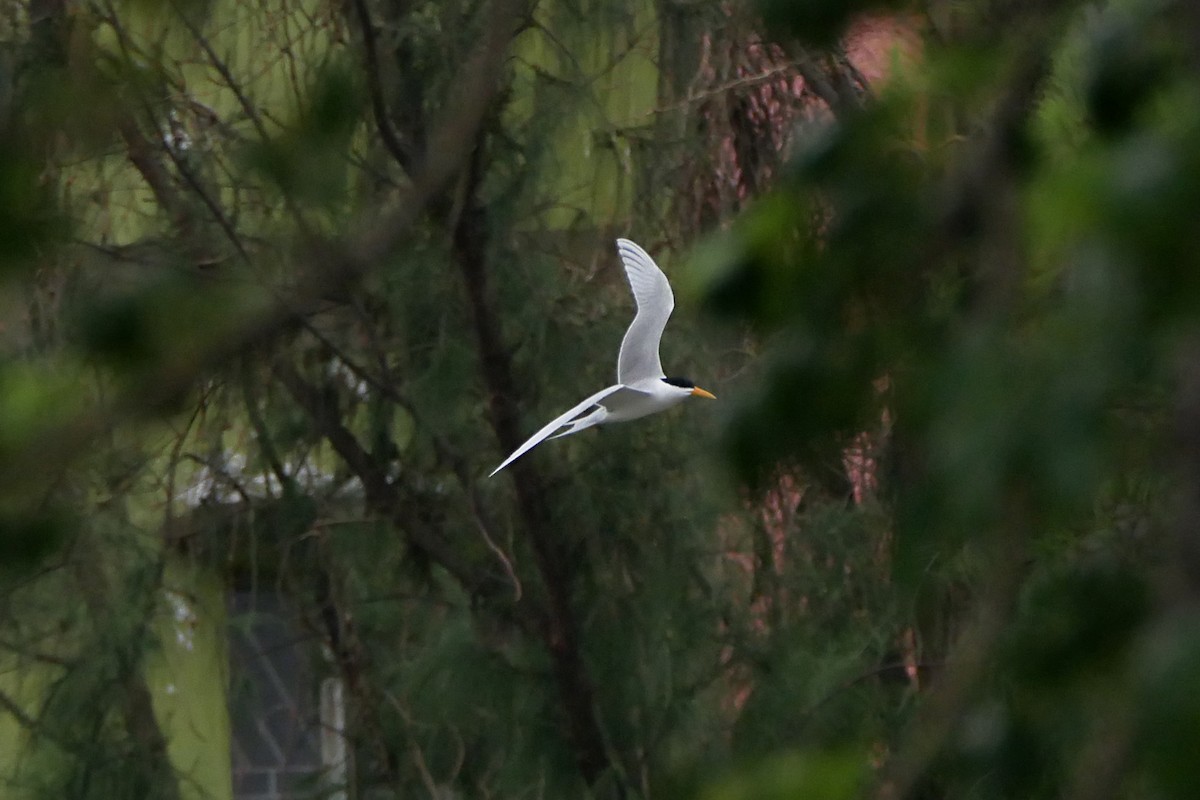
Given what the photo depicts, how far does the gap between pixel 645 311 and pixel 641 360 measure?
9 cm

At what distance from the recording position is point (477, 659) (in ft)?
12.6

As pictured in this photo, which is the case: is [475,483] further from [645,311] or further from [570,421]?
[645,311]

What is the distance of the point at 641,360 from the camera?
359cm

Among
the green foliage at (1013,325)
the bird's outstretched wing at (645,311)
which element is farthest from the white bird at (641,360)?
the green foliage at (1013,325)

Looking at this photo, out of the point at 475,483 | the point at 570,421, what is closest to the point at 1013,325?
the point at 570,421

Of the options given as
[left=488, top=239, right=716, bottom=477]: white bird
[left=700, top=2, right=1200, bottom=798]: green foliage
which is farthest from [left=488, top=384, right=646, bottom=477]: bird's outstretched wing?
[left=700, top=2, right=1200, bottom=798]: green foliage

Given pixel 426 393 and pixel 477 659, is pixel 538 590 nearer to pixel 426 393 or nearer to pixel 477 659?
pixel 477 659

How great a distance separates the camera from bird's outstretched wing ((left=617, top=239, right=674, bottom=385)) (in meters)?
3.58

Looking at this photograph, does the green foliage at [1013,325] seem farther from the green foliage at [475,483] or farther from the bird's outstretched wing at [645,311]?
the bird's outstretched wing at [645,311]

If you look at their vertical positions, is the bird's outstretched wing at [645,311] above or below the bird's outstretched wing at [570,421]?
above

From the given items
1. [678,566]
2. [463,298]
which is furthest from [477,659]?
[463,298]

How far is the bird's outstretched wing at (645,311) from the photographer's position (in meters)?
3.58

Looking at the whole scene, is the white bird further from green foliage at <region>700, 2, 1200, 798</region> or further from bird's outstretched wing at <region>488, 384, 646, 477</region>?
green foliage at <region>700, 2, 1200, 798</region>

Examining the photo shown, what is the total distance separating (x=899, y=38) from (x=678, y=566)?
2.63 m
